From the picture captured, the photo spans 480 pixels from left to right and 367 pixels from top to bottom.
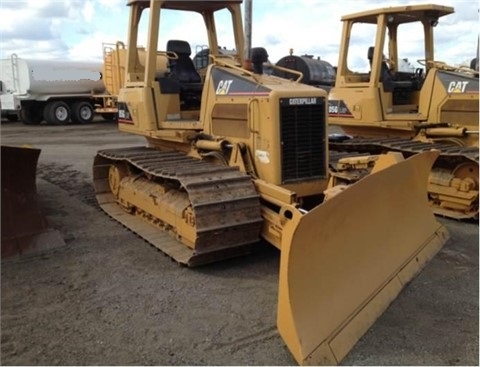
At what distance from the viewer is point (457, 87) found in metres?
7.68

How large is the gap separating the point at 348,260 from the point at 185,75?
152 inches

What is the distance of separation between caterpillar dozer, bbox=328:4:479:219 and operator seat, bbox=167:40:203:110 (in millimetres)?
2414

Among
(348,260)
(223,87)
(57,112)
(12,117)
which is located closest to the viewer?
(348,260)

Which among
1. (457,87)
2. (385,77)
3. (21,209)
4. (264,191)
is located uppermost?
(385,77)

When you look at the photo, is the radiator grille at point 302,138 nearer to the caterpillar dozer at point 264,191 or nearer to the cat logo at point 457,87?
the caterpillar dozer at point 264,191

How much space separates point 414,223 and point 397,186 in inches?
20.8

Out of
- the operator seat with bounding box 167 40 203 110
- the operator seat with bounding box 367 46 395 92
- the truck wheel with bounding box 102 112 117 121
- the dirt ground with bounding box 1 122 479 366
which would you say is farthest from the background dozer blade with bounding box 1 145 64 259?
the truck wheel with bounding box 102 112 117 121

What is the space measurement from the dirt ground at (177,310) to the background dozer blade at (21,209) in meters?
0.20

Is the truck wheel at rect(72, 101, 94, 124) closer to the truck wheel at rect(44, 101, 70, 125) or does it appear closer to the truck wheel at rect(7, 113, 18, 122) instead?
the truck wheel at rect(44, 101, 70, 125)

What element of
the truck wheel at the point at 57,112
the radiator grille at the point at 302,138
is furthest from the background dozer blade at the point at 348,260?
the truck wheel at the point at 57,112

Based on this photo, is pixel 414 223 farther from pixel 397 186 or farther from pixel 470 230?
pixel 470 230

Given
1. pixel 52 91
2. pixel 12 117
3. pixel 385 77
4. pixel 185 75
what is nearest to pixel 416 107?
pixel 385 77

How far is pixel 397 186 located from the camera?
15.6 ft

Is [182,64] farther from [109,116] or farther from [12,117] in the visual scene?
[12,117]
